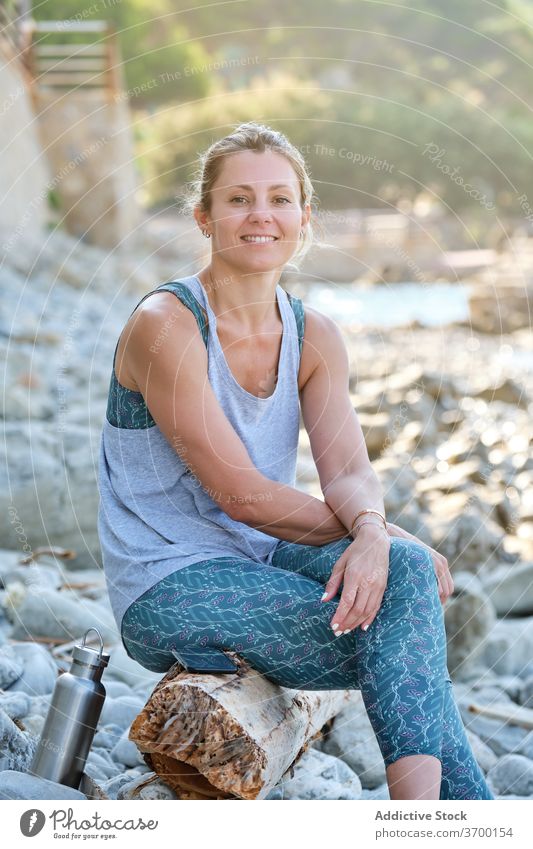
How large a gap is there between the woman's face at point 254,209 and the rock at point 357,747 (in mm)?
1006

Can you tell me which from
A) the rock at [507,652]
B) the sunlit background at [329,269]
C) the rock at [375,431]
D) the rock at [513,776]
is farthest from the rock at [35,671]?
the rock at [375,431]

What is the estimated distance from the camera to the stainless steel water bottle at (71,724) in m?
1.64

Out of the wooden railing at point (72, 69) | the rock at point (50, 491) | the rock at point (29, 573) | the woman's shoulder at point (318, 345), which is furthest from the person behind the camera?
the wooden railing at point (72, 69)

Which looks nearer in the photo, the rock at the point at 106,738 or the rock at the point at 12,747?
the rock at the point at 12,747

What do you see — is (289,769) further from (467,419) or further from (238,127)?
(467,419)

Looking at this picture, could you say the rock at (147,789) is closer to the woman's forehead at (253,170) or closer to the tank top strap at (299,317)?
the tank top strap at (299,317)

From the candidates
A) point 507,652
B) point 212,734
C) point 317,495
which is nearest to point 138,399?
point 212,734

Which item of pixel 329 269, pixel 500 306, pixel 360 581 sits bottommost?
pixel 360 581

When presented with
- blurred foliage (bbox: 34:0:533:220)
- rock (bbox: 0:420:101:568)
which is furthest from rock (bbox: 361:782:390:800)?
blurred foliage (bbox: 34:0:533:220)

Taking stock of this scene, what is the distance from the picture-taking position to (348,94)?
26.6 m

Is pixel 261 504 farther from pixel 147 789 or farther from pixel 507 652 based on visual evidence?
pixel 507 652

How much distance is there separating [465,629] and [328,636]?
4.19ft

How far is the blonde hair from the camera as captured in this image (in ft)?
6.11
